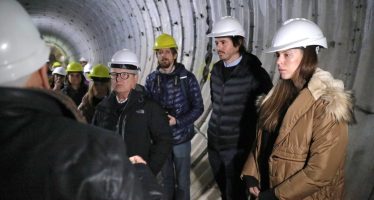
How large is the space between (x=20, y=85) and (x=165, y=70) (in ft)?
9.24

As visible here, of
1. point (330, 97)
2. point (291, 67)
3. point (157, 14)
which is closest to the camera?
point (330, 97)

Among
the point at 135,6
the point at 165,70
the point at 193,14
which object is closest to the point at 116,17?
the point at 135,6

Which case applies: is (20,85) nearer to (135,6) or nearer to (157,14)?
(157,14)

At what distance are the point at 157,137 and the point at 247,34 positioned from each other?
2.46m

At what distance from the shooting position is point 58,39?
53.8 ft

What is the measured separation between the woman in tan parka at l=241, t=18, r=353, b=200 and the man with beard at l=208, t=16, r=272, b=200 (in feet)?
2.92

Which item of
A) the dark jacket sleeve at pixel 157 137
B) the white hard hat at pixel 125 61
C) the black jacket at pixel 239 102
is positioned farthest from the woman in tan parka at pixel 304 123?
the white hard hat at pixel 125 61

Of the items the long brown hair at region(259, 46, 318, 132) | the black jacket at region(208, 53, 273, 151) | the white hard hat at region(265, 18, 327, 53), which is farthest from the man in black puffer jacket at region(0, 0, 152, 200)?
the black jacket at region(208, 53, 273, 151)

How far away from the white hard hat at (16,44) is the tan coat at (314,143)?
4.72 feet

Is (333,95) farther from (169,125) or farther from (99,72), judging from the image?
(99,72)

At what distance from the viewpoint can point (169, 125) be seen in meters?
2.87

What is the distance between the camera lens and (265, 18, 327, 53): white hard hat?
2227 mm

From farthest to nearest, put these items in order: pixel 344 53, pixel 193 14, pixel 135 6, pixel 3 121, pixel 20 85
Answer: pixel 135 6, pixel 193 14, pixel 344 53, pixel 20 85, pixel 3 121

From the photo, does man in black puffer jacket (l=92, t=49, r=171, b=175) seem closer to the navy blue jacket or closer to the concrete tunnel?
the navy blue jacket
